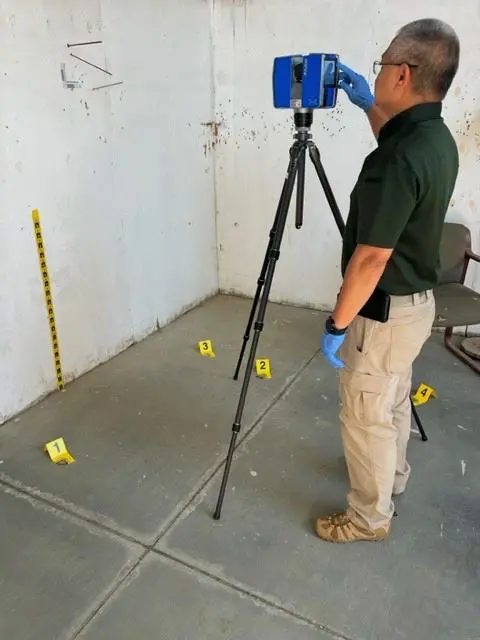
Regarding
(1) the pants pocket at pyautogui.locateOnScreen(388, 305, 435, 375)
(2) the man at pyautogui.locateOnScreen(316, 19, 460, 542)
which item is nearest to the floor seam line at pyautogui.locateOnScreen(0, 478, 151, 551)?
(2) the man at pyautogui.locateOnScreen(316, 19, 460, 542)

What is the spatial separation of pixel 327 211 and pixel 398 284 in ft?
6.39

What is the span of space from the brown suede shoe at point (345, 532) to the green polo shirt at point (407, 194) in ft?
2.62

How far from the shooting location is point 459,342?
124 inches

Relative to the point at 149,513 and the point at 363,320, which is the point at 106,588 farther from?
the point at 363,320

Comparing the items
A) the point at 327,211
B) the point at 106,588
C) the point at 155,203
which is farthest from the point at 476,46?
the point at 106,588

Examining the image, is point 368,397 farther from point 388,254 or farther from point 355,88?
point 355,88

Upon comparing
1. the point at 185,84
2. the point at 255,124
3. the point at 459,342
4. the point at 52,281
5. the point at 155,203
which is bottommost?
the point at 459,342

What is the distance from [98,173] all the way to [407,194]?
5.88 ft

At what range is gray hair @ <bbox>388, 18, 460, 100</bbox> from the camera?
4.33 feet

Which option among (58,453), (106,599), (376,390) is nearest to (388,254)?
(376,390)

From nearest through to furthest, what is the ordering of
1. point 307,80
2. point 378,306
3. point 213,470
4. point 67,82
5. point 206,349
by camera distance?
point 378,306 < point 307,80 < point 213,470 < point 67,82 < point 206,349

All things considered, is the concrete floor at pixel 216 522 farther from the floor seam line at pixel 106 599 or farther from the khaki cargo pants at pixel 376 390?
the khaki cargo pants at pixel 376 390

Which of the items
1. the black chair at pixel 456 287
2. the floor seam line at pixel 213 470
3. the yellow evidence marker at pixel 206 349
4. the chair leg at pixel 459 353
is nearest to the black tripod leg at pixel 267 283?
the floor seam line at pixel 213 470

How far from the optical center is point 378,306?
152 cm
